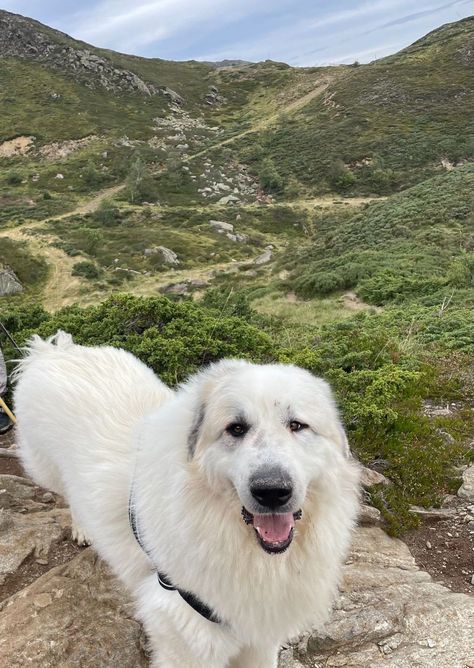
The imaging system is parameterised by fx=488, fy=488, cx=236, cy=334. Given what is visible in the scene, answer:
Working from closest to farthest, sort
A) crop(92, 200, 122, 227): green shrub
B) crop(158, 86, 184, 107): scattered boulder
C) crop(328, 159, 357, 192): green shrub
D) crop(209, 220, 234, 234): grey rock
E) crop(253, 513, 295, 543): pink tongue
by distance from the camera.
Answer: crop(253, 513, 295, 543): pink tongue → crop(209, 220, 234, 234): grey rock → crop(92, 200, 122, 227): green shrub → crop(328, 159, 357, 192): green shrub → crop(158, 86, 184, 107): scattered boulder

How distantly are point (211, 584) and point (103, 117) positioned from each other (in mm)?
78699

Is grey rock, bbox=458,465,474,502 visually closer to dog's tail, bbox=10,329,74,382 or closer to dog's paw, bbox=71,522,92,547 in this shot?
dog's paw, bbox=71,522,92,547

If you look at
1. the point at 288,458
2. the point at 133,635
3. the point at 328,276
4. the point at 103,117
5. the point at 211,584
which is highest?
the point at 103,117

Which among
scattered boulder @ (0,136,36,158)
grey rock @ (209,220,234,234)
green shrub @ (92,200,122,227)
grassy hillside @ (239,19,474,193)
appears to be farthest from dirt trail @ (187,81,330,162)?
grey rock @ (209,220,234,234)

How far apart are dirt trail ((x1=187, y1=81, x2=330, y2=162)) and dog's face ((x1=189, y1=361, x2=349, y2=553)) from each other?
6564 centimetres

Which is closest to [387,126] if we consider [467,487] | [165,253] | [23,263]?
[165,253]

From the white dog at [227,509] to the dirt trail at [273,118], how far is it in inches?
2575

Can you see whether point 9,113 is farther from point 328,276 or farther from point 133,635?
point 133,635

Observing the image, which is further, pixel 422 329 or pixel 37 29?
pixel 37 29

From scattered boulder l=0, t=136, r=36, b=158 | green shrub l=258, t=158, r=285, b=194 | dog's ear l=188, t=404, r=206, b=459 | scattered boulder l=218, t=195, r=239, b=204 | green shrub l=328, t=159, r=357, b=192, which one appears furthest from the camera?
scattered boulder l=0, t=136, r=36, b=158

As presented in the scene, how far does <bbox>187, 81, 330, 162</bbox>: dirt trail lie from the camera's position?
66.9 m

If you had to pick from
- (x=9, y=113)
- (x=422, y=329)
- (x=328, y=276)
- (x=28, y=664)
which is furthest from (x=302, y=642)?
(x=9, y=113)

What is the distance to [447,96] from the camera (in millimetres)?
58344

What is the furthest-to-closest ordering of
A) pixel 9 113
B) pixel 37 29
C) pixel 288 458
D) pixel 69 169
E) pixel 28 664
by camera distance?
pixel 37 29 → pixel 9 113 → pixel 69 169 → pixel 28 664 → pixel 288 458
